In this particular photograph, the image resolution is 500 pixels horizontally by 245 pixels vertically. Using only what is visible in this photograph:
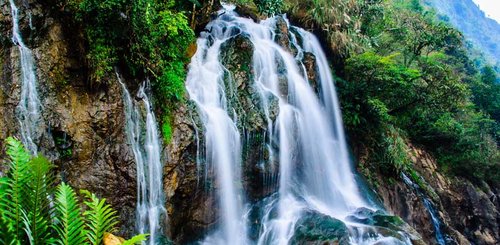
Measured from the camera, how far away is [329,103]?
1393 cm

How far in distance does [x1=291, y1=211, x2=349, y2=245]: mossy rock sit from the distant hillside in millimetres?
136046

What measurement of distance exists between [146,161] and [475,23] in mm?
162071

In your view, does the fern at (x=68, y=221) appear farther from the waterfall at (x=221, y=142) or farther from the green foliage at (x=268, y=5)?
the green foliage at (x=268, y=5)

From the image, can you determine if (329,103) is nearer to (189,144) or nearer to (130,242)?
(189,144)

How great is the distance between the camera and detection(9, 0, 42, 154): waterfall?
6.14m

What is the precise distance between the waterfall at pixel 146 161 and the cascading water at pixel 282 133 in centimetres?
144

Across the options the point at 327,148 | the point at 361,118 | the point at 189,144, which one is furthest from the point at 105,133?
the point at 361,118

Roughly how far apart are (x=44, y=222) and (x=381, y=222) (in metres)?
8.47

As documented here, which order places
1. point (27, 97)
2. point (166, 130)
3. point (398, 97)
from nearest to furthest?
point (27, 97)
point (166, 130)
point (398, 97)

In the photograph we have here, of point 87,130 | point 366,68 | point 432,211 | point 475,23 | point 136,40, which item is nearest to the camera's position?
point 87,130

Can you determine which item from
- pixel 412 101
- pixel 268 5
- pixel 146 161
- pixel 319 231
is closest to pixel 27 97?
pixel 146 161

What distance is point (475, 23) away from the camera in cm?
13838

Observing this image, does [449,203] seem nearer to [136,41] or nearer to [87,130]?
[136,41]

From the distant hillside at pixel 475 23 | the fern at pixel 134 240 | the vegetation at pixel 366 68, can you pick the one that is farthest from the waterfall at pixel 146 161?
the distant hillside at pixel 475 23
